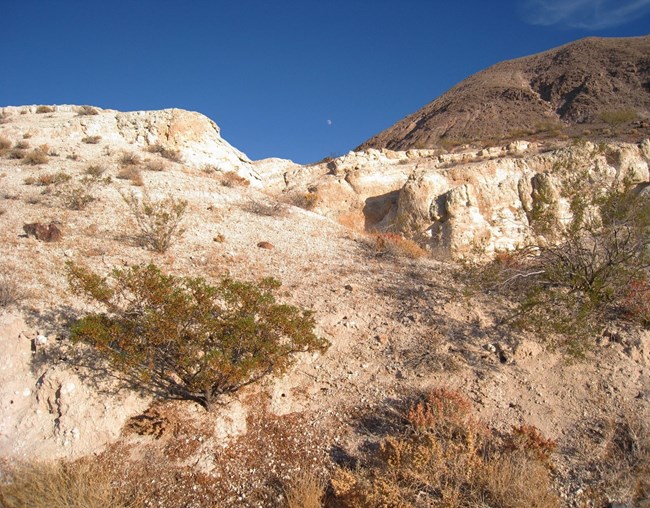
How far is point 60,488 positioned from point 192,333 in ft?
6.36

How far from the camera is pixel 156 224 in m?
9.12

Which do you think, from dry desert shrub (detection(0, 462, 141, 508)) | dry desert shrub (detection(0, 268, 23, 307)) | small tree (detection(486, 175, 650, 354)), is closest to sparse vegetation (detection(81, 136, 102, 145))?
dry desert shrub (detection(0, 268, 23, 307))

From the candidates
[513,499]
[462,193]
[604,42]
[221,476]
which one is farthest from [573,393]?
[604,42]

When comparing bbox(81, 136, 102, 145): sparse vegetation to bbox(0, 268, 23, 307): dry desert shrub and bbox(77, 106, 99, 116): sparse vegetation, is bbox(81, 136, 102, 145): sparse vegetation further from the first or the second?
bbox(0, 268, 23, 307): dry desert shrub

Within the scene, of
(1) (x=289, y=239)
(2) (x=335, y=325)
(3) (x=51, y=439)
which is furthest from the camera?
(1) (x=289, y=239)

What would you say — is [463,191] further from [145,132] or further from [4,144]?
[4,144]

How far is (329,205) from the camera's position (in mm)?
16094

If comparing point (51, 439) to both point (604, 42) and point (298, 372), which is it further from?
point (604, 42)

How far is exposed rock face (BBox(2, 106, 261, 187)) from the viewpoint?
16.5 meters

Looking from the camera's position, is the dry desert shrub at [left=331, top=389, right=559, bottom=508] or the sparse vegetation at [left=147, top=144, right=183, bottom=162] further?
the sparse vegetation at [left=147, top=144, right=183, bottom=162]

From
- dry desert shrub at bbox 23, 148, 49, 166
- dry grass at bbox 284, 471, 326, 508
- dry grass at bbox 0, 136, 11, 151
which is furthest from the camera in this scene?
dry grass at bbox 0, 136, 11, 151

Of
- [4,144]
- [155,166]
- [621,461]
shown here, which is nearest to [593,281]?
[621,461]

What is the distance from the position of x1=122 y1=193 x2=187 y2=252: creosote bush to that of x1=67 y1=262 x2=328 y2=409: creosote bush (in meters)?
4.06

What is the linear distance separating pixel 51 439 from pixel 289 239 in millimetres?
7137
